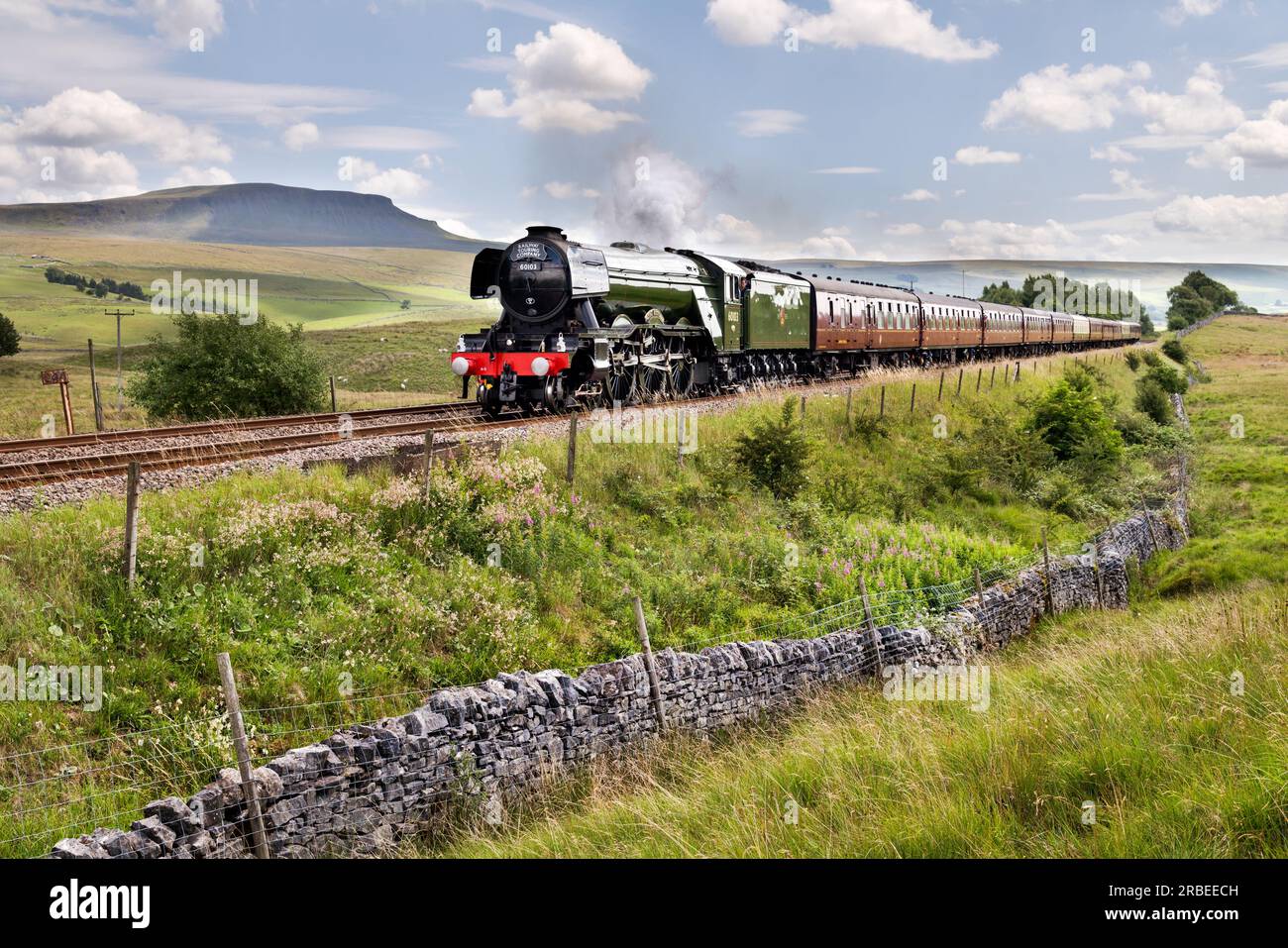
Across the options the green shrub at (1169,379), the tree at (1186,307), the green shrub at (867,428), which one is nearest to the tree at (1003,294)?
the tree at (1186,307)

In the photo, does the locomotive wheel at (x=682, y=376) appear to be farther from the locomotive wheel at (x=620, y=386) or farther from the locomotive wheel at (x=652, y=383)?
the locomotive wheel at (x=620, y=386)

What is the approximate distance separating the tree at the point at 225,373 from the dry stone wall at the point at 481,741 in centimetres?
1740

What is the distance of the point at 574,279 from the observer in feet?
70.9

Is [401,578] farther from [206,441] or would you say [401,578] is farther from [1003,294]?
[1003,294]

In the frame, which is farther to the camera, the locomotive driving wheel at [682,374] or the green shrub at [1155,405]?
the green shrub at [1155,405]

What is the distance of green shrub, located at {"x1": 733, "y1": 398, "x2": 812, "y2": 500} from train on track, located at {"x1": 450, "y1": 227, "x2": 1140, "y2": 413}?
13.2 ft

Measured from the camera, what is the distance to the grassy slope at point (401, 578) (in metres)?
9.14

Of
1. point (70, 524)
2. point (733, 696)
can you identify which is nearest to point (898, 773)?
point (733, 696)

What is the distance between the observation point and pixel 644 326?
23.5 meters

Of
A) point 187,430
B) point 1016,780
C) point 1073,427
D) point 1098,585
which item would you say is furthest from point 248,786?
point 1073,427

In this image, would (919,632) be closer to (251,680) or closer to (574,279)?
(251,680)

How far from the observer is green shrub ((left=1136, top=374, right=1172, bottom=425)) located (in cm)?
4294

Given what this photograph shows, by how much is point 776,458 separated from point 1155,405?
31.5 meters
